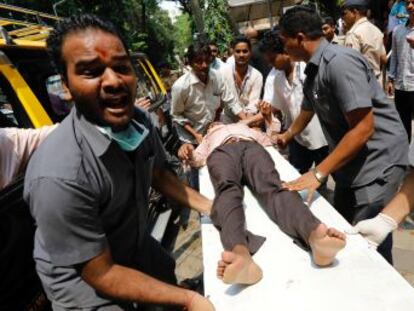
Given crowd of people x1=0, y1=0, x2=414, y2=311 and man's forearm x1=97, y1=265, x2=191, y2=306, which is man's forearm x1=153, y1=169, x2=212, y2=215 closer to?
crowd of people x1=0, y1=0, x2=414, y2=311

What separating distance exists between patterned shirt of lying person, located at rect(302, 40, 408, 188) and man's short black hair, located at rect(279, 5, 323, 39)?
0.08 m

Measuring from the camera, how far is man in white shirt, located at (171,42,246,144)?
329cm

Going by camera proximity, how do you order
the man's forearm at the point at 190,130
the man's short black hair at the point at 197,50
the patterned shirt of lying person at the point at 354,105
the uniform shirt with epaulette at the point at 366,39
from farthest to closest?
the uniform shirt with epaulette at the point at 366,39, the man's forearm at the point at 190,130, the man's short black hair at the point at 197,50, the patterned shirt of lying person at the point at 354,105

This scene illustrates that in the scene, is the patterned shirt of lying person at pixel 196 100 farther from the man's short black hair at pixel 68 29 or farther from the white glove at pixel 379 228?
the white glove at pixel 379 228

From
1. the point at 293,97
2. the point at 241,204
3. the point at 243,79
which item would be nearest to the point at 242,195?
the point at 241,204

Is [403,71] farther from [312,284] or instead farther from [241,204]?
[312,284]

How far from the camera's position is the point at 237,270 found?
1562 millimetres

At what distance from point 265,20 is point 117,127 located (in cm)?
1460

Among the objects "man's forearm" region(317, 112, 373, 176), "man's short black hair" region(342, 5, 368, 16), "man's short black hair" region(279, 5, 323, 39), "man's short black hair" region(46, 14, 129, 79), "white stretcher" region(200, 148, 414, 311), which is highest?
"man's short black hair" region(46, 14, 129, 79)

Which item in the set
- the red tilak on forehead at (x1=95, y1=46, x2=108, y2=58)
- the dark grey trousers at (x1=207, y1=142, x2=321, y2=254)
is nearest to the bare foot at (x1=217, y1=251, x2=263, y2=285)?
the dark grey trousers at (x1=207, y1=142, x2=321, y2=254)

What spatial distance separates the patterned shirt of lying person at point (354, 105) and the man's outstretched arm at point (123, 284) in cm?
121

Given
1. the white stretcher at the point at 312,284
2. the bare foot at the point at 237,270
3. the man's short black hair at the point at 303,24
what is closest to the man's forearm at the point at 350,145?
the white stretcher at the point at 312,284

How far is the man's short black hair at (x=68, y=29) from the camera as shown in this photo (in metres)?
1.28

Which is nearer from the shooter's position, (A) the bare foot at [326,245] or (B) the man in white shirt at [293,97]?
(A) the bare foot at [326,245]
